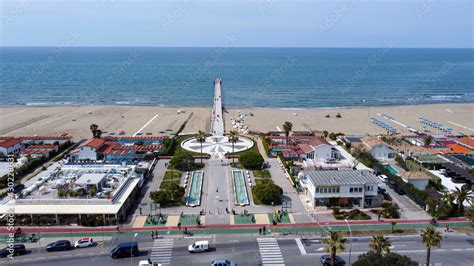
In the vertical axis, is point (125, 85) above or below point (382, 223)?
above

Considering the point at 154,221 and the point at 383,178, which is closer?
the point at 154,221

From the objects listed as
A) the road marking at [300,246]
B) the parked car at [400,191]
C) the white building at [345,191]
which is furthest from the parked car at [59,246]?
the parked car at [400,191]

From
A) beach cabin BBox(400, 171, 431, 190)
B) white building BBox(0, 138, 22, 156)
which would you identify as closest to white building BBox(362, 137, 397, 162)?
beach cabin BBox(400, 171, 431, 190)

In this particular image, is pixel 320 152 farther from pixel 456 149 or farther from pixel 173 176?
pixel 456 149

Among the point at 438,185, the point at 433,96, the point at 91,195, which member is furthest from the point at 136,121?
the point at 433,96

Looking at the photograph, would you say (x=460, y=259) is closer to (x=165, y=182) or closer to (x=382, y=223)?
(x=382, y=223)

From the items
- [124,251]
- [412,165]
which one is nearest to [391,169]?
[412,165]
